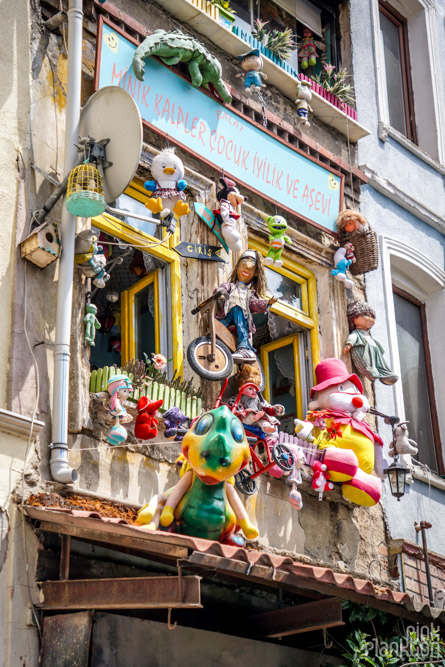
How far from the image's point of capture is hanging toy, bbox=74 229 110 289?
7.82 metres

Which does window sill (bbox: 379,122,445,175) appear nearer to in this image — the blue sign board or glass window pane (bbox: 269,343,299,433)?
the blue sign board

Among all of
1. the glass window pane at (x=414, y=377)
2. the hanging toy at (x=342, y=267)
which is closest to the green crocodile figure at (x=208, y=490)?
the hanging toy at (x=342, y=267)

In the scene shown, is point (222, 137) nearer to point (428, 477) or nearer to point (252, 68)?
point (252, 68)

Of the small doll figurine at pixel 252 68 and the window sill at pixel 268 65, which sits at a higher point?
the window sill at pixel 268 65

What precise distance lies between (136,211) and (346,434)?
2.54m

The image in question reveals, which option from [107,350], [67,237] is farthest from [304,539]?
[67,237]

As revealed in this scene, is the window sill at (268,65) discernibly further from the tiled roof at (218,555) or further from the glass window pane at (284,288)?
the tiled roof at (218,555)

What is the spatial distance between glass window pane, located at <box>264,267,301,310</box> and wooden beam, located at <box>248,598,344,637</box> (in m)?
3.35

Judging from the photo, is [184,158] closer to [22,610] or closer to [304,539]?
[304,539]

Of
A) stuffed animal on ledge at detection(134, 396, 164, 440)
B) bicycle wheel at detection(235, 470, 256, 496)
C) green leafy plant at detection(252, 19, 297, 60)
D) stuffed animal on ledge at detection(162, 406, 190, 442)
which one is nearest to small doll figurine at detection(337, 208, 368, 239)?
green leafy plant at detection(252, 19, 297, 60)

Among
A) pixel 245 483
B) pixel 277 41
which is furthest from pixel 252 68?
pixel 245 483

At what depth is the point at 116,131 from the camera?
7723 mm

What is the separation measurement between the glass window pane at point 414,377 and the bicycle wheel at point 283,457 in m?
3.04

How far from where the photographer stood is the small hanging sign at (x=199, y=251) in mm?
8905
